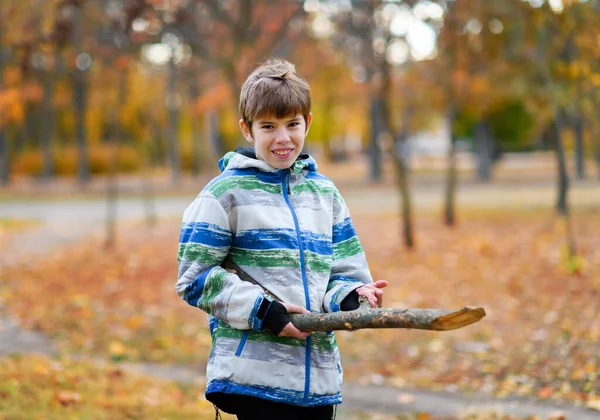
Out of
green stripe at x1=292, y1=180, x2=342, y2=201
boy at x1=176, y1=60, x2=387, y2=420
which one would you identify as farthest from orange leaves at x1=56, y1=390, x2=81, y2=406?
green stripe at x1=292, y1=180, x2=342, y2=201

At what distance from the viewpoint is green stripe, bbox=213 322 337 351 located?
9.12 ft

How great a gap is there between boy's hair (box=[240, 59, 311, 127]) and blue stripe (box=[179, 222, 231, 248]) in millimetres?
414

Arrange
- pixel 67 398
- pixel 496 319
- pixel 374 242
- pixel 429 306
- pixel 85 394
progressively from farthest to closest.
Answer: pixel 374 242, pixel 429 306, pixel 496 319, pixel 85 394, pixel 67 398

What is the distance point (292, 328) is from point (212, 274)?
13.1 inches

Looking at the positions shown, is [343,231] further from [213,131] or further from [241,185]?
[213,131]

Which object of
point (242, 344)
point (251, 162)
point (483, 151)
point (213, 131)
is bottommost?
point (483, 151)

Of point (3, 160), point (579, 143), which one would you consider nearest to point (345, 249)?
point (579, 143)

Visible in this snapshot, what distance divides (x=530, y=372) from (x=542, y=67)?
5767 mm

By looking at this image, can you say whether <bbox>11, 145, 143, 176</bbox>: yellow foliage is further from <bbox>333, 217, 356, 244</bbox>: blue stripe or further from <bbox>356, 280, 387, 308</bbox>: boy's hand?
<bbox>356, 280, 387, 308</bbox>: boy's hand

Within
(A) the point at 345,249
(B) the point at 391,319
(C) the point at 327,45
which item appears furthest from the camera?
(C) the point at 327,45

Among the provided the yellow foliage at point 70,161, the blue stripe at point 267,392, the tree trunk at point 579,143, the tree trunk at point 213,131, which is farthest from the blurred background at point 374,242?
the yellow foliage at point 70,161

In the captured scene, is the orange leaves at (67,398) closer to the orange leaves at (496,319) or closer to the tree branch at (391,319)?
the orange leaves at (496,319)

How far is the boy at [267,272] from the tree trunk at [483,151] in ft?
102

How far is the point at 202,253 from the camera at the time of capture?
9.00 ft
